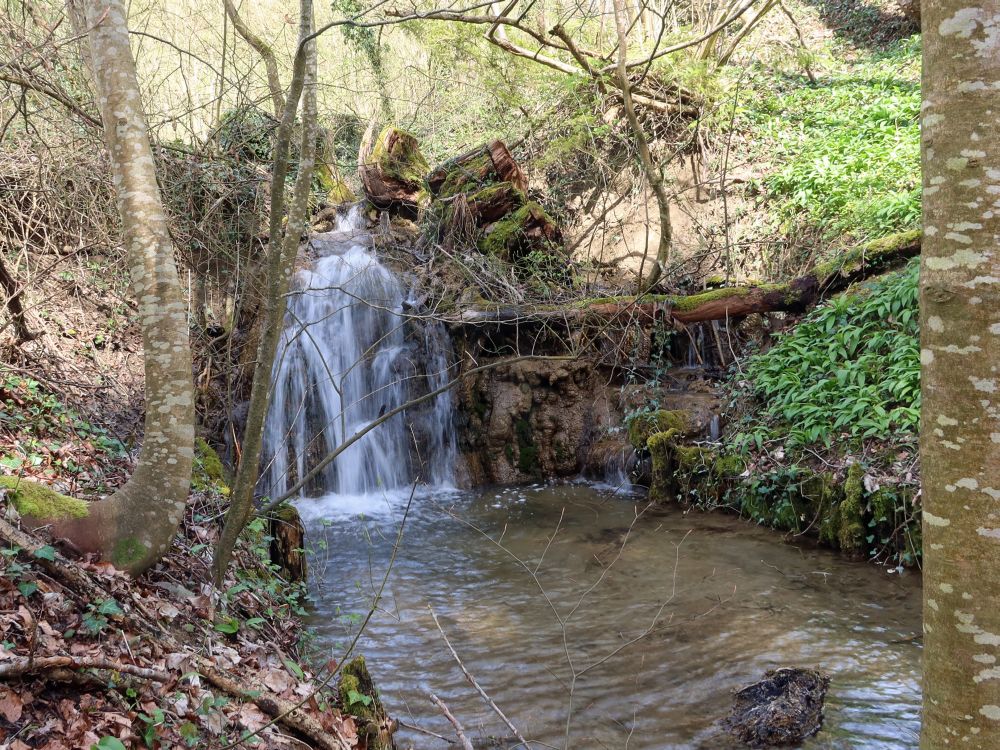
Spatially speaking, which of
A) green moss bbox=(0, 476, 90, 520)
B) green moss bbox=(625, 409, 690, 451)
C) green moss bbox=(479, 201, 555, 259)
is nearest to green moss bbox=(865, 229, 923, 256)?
green moss bbox=(625, 409, 690, 451)

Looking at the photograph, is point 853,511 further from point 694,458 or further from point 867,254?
A: point 867,254

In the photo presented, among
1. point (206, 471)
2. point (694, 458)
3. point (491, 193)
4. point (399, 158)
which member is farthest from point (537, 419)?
point (399, 158)

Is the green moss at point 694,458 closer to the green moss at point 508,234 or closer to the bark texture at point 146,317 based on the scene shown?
the green moss at point 508,234

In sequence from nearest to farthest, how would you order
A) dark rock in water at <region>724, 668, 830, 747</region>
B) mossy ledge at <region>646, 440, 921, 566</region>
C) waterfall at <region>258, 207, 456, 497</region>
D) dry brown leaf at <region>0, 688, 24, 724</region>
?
dry brown leaf at <region>0, 688, 24, 724</region> → dark rock in water at <region>724, 668, 830, 747</region> → mossy ledge at <region>646, 440, 921, 566</region> → waterfall at <region>258, 207, 456, 497</region>

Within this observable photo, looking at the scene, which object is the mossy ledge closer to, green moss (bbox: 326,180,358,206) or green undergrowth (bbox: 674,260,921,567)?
green undergrowth (bbox: 674,260,921,567)

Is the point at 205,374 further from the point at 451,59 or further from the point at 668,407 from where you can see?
the point at 451,59

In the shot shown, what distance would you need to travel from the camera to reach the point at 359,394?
1111 cm

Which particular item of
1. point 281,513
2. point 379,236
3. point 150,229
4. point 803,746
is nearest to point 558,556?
point 281,513

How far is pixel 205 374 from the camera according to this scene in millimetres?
8219

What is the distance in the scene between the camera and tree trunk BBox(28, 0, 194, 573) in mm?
3840

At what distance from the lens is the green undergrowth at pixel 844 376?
7539 millimetres

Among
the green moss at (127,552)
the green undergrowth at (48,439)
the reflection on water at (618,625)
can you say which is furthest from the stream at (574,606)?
the green undergrowth at (48,439)

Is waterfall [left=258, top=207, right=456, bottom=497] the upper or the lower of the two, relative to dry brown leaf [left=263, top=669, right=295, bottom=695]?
upper

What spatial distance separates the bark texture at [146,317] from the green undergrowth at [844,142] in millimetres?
9837
